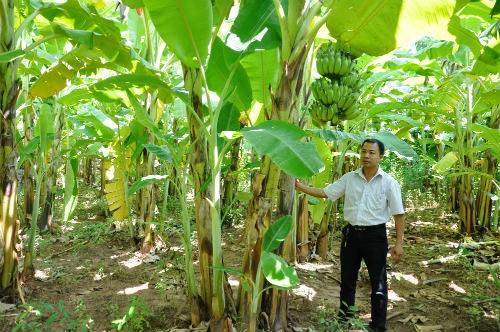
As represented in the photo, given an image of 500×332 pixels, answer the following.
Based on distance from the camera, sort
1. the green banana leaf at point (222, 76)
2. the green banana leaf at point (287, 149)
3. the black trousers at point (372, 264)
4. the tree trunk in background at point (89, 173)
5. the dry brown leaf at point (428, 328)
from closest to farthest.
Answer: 1. the green banana leaf at point (287, 149)
2. the green banana leaf at point (222, 76)
3. the black trousers at point (372, 264)
4. the dry brown leaf at point (428, 328)
5. the tree trunk in background at point (89, 173)

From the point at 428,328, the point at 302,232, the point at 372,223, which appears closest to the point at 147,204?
the point at 302,232

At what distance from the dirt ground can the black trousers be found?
226mm

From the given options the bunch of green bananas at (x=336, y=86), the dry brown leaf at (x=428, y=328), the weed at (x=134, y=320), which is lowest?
the dry brown leaf at (x=428, y=328)

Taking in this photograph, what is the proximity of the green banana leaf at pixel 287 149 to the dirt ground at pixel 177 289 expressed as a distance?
4.06ft

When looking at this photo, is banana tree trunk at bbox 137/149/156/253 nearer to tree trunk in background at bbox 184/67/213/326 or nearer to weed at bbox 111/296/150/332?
weed at bbox 111/296/150/332

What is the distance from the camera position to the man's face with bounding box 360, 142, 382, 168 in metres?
2.70

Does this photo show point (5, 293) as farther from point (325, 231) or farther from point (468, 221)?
point (468, 221)

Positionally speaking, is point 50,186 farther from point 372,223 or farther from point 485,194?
point 485,194

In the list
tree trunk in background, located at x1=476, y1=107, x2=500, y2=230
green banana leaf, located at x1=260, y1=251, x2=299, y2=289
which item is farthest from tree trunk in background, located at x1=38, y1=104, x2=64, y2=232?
tree trunk in background, located at x1=476, y1=107, x2=500, y2=230

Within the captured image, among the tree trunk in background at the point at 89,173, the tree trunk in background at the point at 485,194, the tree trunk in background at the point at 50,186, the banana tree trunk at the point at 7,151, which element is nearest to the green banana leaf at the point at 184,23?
the banana tree trunk at the point at 7,151

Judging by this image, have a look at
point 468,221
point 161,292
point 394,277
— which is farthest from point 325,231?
point 468,221

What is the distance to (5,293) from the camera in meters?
2.62

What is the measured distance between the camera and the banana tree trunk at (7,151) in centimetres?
256

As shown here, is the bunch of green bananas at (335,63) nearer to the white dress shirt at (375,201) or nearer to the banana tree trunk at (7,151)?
the white dress shirt at (375,201)
